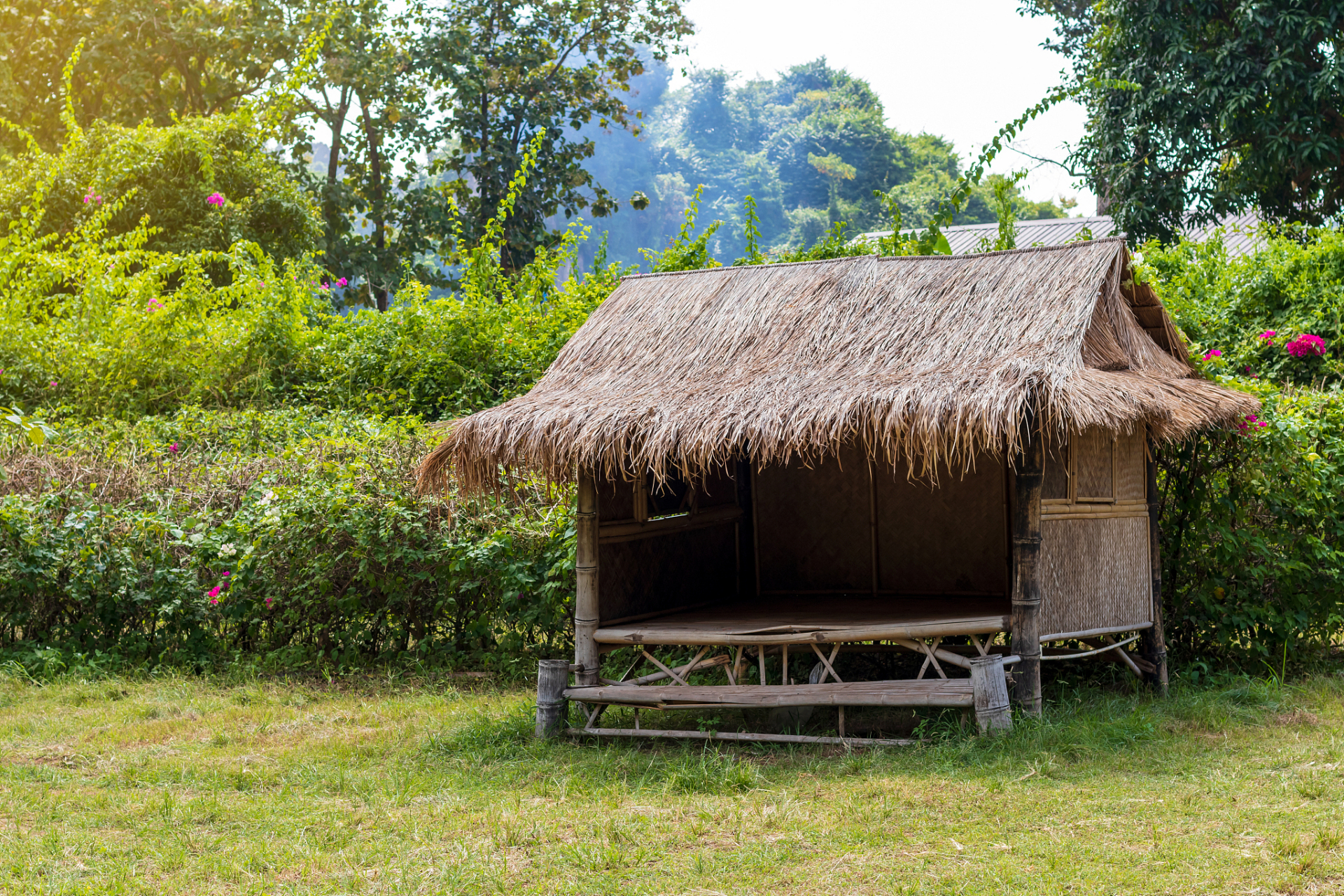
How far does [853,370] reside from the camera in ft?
19.7

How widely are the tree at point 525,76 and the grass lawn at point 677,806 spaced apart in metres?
14.2

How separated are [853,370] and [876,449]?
68 cm

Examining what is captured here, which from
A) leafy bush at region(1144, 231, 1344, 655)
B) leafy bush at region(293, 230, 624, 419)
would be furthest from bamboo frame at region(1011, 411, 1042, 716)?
leafy bush at region(293, 230, 624, 419)

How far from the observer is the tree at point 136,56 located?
18.6m

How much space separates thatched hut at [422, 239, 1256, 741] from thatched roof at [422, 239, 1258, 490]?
1cm

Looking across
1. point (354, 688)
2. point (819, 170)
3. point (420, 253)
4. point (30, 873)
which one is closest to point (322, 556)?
point (354, 688)

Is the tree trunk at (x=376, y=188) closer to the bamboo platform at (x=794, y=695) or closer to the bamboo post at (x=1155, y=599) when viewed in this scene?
the bamboo platform at (x=794, y=695)

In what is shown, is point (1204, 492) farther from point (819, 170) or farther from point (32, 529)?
point (819, 170)

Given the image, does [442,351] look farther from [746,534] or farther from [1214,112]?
[1214,112]

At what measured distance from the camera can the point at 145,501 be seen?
878cm

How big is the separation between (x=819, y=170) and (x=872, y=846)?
40480 mm

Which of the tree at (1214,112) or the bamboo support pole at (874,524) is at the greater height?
the tree at (1214,112)

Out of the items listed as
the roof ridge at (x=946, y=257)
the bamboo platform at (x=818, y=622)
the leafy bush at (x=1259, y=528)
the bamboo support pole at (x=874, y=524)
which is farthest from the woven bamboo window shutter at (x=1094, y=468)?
the bamboo support pole at (x=874, y=524)

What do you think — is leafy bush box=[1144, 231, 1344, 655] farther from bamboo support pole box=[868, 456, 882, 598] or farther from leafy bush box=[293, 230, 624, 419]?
leafy bush box=[293, 230, 624, 419]
